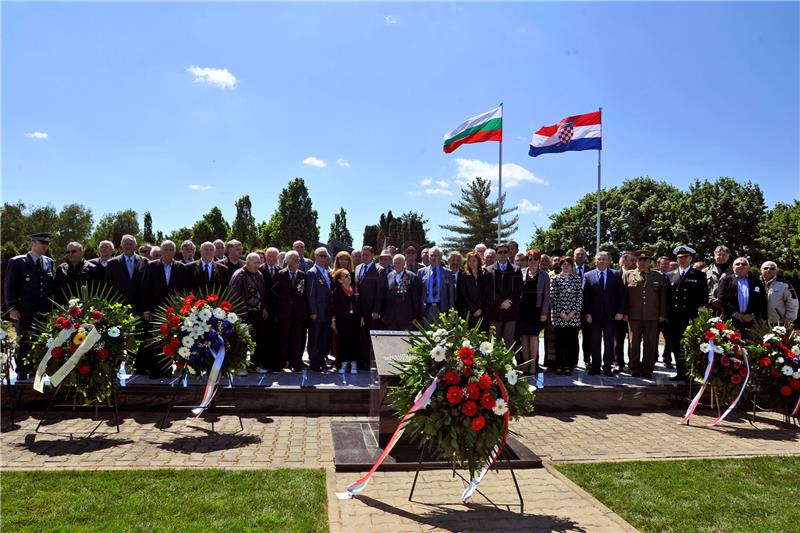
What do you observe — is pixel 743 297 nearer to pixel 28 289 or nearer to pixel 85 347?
pixel 85 347

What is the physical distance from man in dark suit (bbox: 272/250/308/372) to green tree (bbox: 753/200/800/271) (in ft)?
109

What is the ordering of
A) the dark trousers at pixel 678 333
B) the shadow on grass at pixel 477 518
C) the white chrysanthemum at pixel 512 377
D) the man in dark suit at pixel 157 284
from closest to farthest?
the shadow on grass at pixel 477 518, the white chrysanthemum at pixel 512 377, the man in dark suit at pixel 157 284, the dark trousers at pixel 678 333

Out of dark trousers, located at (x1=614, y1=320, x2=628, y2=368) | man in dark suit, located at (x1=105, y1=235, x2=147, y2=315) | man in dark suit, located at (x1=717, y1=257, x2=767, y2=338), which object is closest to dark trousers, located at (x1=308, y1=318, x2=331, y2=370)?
man in dark suit, located at (x1=105, y1=235, x2=147, y2=315)

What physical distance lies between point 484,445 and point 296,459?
2320 mm

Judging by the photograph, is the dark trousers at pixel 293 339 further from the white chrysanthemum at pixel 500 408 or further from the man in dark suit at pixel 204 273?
the white chrysanthemum at pixel 500 408

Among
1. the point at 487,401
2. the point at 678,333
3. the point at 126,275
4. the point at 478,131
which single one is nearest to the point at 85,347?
the point at 126,275

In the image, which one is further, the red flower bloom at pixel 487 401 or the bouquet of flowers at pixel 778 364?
the bouquet of flowers at pixel 778 364

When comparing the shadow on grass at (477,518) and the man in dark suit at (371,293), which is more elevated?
the man in dark suit at (371,293)

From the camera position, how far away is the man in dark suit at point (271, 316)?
30.5 feet

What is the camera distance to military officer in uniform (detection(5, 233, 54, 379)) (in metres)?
8.27

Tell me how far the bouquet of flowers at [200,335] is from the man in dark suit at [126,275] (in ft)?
6.58

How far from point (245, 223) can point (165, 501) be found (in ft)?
195

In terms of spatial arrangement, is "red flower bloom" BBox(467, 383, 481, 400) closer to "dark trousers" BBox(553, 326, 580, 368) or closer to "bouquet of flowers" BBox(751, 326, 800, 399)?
"bouquet of flowers" BBox(751, 326, 800, 399)

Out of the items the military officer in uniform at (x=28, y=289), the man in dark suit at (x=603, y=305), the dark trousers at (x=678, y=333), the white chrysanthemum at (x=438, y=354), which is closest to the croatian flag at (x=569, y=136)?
the man in dark suit at (x=603, y=305)
